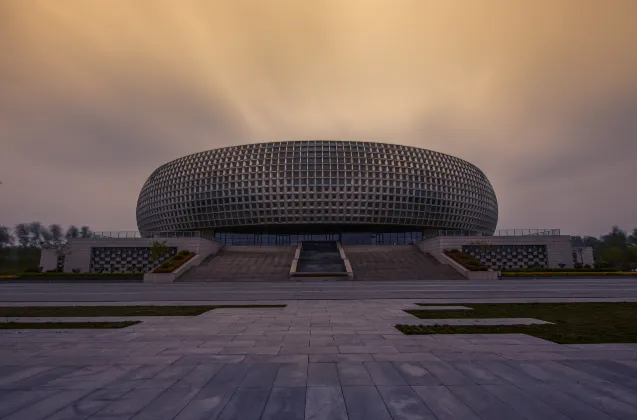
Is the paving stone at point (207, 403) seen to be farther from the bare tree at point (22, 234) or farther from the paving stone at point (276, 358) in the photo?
the bare tree at point (22, 234)

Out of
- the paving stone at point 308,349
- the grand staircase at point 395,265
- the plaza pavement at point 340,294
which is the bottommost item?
the paving stone at point 308,349

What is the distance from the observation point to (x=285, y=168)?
251 feet

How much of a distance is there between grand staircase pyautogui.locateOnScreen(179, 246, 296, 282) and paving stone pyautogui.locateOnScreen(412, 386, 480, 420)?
37.8 meters

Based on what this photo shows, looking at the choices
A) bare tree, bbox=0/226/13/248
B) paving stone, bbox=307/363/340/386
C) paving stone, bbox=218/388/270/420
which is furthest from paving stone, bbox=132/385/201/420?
bare tree, bbox=0/226/13/248

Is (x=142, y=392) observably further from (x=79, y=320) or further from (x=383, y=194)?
(x=383, y=194)

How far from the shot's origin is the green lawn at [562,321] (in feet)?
34.0

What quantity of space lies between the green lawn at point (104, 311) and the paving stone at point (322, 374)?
9665mm

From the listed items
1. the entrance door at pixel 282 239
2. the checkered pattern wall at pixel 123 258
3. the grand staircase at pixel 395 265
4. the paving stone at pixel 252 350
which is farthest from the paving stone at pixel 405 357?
the entrance door at pixel 282 239

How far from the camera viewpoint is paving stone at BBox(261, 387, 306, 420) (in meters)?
5.03

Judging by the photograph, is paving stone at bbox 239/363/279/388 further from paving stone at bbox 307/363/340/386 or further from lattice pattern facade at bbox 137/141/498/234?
lattice pattern facade at bbox 137/141/498/234

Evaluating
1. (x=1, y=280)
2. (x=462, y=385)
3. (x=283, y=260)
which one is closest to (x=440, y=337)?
(x=462, y=385)

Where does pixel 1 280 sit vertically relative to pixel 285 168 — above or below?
below

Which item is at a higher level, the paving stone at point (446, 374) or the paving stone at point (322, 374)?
the paving stone at point (322, 374)

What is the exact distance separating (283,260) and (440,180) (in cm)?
4495
